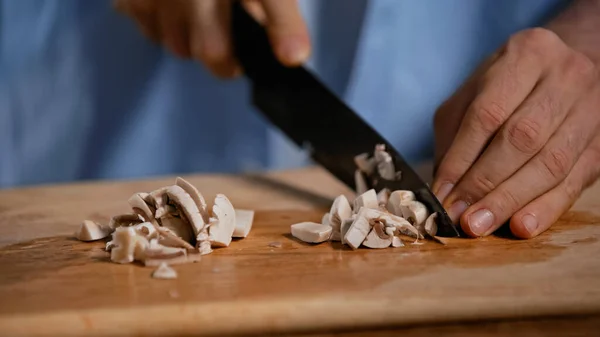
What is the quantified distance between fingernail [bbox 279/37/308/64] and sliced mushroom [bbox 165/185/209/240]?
17.9 inches

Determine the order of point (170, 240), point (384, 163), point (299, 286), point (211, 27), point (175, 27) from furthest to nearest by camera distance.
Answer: point (175, 27)
point (211, 27)
point (384, 163)
point (170, 240)
point (299, 286)

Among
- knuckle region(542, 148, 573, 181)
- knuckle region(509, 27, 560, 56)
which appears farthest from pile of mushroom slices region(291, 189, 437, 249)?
knuckle region(509, 27, 560, 56)

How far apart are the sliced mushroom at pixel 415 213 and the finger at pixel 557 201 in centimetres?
13

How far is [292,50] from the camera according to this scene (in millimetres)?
1382

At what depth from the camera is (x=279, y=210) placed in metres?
1.27

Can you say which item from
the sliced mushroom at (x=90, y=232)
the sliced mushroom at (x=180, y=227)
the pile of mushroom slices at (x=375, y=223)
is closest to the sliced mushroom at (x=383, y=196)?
the pile of mushroom slices at (x=375, y=223)

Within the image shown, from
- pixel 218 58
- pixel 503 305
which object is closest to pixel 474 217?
pixel 503 305

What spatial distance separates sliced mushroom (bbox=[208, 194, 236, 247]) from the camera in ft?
3.30

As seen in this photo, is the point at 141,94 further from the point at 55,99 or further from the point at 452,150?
the point at 452,150

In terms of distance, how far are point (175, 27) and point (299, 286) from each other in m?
0.98

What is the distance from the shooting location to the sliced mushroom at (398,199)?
3.59ft

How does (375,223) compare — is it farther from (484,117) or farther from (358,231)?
(484,117)

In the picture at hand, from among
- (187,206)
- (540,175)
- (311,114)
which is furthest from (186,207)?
(540,175)

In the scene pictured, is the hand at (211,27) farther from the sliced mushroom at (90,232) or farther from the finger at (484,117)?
the sliced mushroom at (90,232)
